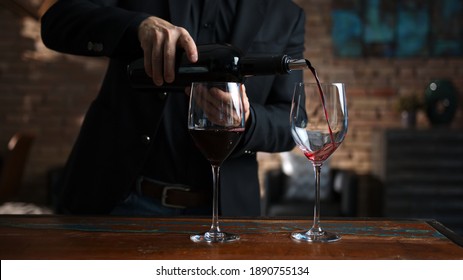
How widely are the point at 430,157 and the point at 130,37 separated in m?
4.20

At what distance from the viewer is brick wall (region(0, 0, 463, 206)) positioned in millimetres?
5719

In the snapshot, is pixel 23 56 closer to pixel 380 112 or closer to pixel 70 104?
pixel 70 104

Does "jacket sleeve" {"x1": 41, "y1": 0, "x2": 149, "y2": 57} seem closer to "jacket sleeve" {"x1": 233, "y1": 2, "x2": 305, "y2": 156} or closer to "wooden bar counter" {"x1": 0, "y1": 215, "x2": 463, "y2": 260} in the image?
"jacket sleeve" {"x1": 233, "y1": 2, "x2": 305, "y2": 156}

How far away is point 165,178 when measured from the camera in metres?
1.67

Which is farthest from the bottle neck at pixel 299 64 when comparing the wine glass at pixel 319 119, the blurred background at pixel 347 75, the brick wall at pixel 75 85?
the brick wall at pixel 75 85

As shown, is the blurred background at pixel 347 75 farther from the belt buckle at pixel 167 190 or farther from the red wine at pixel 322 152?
the red wine at pixel 322 152

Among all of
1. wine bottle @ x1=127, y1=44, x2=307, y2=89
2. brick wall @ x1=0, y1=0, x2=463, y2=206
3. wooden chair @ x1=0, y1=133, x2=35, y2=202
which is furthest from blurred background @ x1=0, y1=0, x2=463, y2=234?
wine bottle @ x1=127, y1=44, x2=307, y2=89

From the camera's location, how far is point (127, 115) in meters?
1.67

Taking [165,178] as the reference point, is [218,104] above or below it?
above

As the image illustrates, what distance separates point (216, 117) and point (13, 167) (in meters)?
4.22

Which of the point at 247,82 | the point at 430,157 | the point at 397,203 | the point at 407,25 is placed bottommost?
the point at 397,203

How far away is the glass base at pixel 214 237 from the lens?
1.02m
